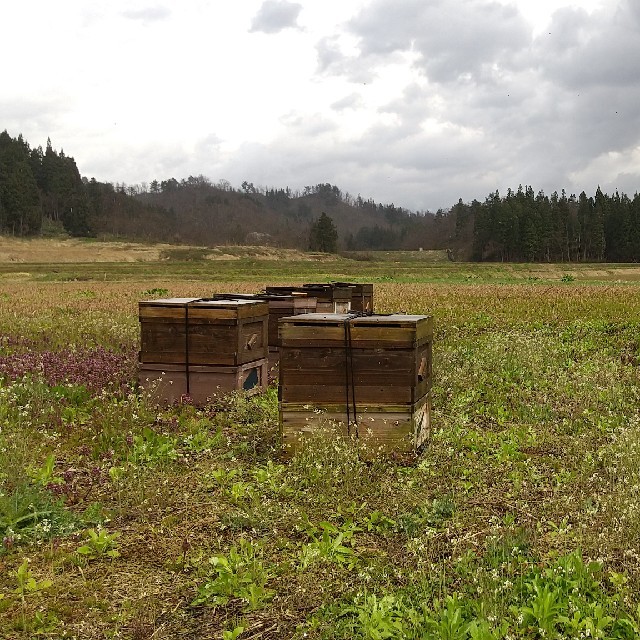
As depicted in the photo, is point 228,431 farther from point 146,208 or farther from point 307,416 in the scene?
point 146,208

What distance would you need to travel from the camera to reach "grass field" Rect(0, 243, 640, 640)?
4156 millimetres

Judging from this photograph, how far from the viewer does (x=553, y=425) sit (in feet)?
27.4

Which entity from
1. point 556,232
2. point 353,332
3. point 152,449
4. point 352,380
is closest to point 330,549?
point 352,380

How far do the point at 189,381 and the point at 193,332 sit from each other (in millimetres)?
711

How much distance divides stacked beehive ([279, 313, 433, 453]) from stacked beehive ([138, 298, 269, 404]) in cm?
215

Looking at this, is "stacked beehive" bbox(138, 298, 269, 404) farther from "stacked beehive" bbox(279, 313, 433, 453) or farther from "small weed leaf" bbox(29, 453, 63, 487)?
"small weed leaf" bbox(29, 453, 63, 487)

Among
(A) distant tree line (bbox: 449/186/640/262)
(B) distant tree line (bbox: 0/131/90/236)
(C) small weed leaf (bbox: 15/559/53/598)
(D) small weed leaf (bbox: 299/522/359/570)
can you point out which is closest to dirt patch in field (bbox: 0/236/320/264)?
(B) distant tree line (bbox: 0/131/90/236)

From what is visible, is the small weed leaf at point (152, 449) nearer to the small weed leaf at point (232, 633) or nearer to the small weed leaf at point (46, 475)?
the small weed leaf at point (46, 475)

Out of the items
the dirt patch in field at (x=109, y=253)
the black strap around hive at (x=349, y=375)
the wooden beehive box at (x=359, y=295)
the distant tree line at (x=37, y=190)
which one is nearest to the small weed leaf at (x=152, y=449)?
the black strap around hive at (x=349, y=375)

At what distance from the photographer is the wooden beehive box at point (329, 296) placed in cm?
1405

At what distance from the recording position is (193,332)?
9375mm

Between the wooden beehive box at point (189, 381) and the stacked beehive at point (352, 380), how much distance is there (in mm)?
2211

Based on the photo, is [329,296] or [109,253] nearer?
[329,296]

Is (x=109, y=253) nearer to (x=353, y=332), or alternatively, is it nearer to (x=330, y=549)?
(x=353, y=332)
